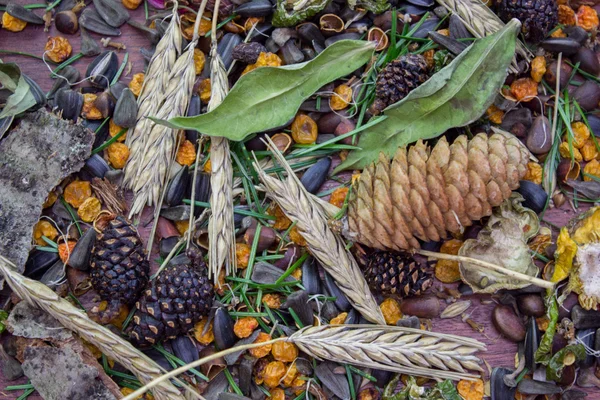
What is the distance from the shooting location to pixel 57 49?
1575 millimetres

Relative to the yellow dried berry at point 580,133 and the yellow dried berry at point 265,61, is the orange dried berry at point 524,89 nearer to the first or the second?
the yellow dried berry at point 580,133

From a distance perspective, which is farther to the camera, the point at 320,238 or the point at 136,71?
the point at 136,71

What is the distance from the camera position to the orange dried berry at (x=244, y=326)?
149 centimetres

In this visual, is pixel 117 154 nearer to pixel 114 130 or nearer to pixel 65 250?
pixel 114 130

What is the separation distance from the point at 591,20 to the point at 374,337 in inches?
39.2

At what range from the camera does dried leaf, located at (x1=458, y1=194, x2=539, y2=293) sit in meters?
1.50

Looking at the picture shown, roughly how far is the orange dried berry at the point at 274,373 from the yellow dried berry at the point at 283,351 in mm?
15

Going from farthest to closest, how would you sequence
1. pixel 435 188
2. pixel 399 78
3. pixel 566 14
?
pixel 566 14
pixel 399 78
pixel 435 188

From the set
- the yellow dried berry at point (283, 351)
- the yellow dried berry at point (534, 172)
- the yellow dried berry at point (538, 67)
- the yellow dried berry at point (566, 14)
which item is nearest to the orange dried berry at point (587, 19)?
the yellow dried berry at point (566, 14)

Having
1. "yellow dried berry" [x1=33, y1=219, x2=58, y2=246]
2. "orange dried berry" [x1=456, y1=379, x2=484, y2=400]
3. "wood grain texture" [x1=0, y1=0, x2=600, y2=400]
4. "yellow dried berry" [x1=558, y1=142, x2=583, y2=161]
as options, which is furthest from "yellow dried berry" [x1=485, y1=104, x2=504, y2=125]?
"yellow dried berry" [x1=33, y1=219, x2=58, y2=246]

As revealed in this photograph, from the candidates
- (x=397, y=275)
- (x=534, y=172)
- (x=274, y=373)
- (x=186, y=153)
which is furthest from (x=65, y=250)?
(x=534, y=172)

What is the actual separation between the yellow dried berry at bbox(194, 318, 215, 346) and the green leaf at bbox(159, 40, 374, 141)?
46 cm

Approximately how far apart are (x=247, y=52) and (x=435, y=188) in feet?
1.88

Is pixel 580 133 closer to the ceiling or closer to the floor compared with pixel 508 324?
closer to the ceiling
